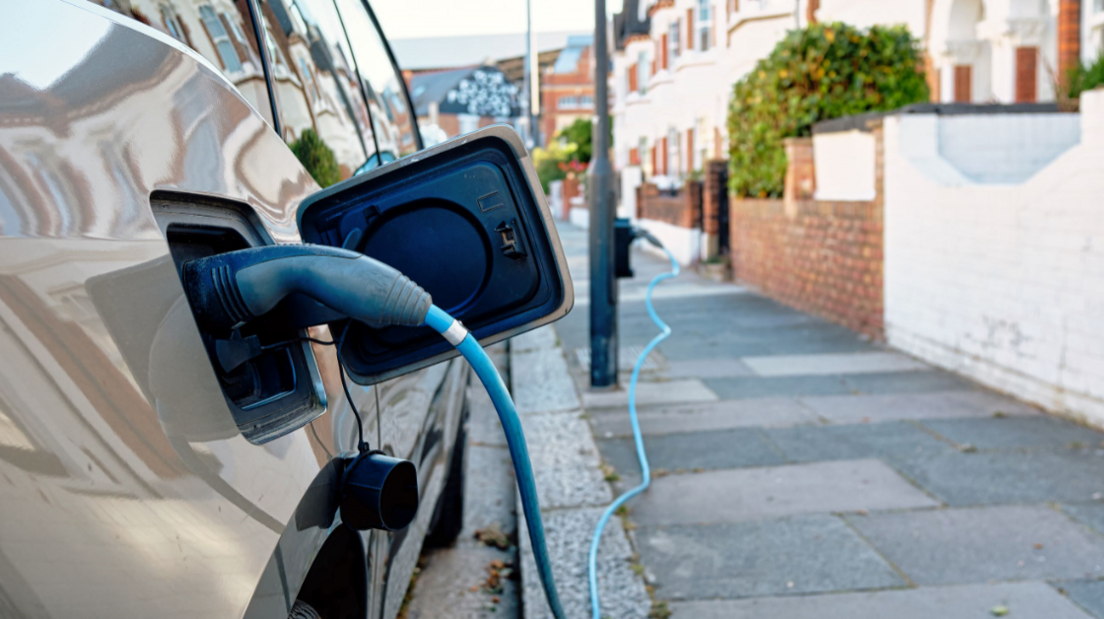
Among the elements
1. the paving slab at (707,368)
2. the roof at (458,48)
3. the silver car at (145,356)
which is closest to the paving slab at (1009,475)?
the paving slab at (707,368)

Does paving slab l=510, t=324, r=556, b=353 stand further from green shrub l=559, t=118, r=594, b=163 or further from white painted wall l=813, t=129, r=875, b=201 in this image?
green shrub l=559, t=118, r=594, b=163

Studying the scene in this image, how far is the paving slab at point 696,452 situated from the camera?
5262 mm

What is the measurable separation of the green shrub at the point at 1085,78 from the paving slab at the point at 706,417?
15.9ft

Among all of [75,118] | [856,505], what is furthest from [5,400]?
[856,505]

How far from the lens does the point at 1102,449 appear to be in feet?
17.1

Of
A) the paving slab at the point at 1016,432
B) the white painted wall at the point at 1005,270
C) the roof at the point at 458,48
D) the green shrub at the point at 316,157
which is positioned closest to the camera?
the green shrub at the point at 316,157

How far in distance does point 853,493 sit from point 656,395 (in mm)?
2468

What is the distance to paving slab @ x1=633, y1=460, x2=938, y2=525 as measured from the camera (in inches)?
177

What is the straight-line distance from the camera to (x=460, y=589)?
12.9 ft

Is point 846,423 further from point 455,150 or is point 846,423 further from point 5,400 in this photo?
point 5,400

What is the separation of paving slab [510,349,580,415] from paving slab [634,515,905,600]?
247 cm

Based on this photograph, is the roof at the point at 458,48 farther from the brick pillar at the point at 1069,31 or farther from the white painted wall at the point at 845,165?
the white painted wall at the point at 845,165

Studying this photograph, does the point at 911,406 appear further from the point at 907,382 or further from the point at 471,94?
the point at 471,94

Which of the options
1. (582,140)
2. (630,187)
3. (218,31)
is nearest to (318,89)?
(218,31)
